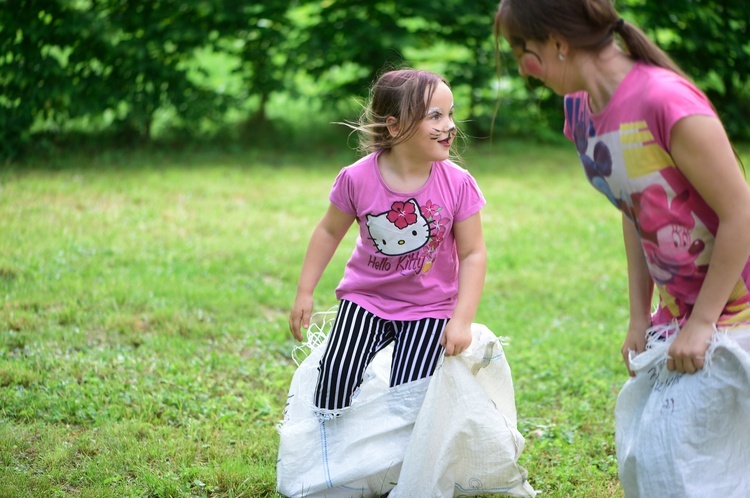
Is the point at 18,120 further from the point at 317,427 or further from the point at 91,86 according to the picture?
the point at 317,427

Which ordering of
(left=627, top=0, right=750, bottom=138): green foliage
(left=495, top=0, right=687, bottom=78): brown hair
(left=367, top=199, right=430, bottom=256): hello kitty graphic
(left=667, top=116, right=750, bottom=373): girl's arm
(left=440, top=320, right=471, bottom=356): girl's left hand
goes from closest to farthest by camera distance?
(left=667, top=116, right=750, bottom=373): girl's arm
(left=495, top=0, right=687, bottom=78): brown hair
(left=440, top=320, right=471, bottom=356): girl's left hand
(left=367, top=199, right=430, bottom=256): hello kitty graphic
(left=627, top=0, right=750, bottom=138): green foliage

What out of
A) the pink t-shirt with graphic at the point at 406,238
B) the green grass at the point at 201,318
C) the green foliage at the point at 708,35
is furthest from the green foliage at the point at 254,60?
the pink t-shirt with graphic at the point at 406,238

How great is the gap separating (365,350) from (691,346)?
114 centimetres

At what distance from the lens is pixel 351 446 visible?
282 cm

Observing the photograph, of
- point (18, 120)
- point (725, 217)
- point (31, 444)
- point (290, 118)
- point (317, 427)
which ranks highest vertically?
point (725, 217)

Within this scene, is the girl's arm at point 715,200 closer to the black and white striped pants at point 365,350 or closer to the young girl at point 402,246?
the young girl at point 402,246

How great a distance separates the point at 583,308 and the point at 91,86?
495 centimetres

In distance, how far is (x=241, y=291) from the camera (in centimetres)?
491

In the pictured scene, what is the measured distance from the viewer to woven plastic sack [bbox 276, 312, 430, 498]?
277cm

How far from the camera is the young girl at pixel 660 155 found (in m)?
1.85

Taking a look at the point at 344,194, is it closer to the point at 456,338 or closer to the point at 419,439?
the point at 456,338

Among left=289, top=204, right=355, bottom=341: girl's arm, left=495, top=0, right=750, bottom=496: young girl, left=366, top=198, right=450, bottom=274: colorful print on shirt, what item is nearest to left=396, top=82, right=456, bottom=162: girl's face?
left=366, top=198, right=450, bottom=274: colorful print on shirt

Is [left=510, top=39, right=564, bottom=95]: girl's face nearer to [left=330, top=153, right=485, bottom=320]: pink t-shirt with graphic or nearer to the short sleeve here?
[left=330, top=153, right=485, bottom=320]: pink t-shirt with graphic

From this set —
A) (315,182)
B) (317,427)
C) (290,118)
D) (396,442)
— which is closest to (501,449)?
(396,442)
